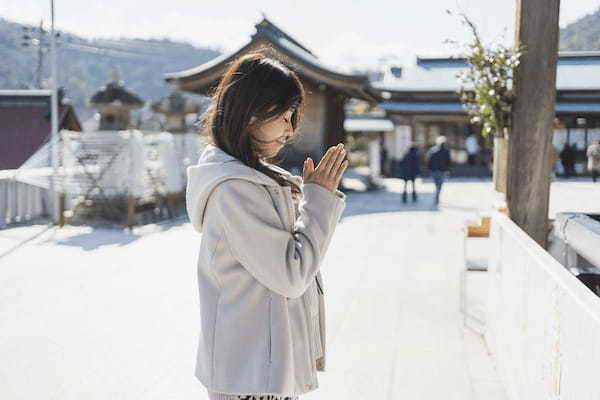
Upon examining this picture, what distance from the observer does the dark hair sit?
1535mm

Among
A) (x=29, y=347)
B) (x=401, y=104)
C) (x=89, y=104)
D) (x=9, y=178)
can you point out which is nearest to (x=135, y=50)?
(x=401, y=104)

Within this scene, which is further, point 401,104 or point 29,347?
point 401,104

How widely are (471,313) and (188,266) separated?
10.9 feet

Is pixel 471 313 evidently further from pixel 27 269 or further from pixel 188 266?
pixel 27 269

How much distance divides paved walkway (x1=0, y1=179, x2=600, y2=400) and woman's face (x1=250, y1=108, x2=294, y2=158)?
2210 millimetres

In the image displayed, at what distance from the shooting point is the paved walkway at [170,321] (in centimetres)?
361

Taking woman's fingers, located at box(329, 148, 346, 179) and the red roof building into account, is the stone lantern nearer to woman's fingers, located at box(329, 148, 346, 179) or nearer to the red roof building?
the red roof building

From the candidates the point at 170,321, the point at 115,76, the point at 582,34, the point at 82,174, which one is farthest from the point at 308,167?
the point at 115,76

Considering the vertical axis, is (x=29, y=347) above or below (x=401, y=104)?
below

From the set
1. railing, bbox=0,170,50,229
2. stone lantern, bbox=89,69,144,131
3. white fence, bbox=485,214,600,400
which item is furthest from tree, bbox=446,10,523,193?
stone lantern, bbox=89,69,144,131

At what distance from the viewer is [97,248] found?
7.89 metres

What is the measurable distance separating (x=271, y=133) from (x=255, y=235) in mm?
298

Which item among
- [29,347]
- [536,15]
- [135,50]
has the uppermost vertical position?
[135,50]

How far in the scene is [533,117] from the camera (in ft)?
13.1
